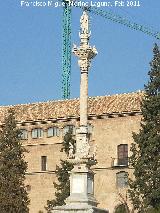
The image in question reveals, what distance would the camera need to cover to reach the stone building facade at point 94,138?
2250 inches

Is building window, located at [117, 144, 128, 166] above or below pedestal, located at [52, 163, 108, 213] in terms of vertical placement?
above

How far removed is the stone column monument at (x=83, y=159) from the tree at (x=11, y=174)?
1545 cm

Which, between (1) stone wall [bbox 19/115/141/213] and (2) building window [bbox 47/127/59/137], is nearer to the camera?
(1) stone wall [bbox 19/115/141/213]

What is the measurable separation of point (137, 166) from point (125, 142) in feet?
37.6

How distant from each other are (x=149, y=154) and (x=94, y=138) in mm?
12371

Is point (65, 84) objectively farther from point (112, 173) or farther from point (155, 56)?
point (155, 56)

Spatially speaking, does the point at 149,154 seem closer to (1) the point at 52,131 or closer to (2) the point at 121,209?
(2) the point at 121,209

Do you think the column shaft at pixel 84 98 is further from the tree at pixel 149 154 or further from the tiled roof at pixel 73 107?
the tiled roof at pixel 73 107

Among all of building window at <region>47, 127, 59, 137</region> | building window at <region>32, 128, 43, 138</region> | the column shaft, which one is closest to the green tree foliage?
building window at <region>47, 127, 59, 137</region>

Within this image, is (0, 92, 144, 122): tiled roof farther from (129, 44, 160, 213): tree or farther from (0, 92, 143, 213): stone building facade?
(129, 44, 160, 213): tree

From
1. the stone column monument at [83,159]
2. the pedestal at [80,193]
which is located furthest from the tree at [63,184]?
the pedestal at [80,193]

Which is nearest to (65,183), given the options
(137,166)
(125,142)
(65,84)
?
(137,166)

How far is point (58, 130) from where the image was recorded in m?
60.0

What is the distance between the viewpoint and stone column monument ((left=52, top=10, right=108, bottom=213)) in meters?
30.1
